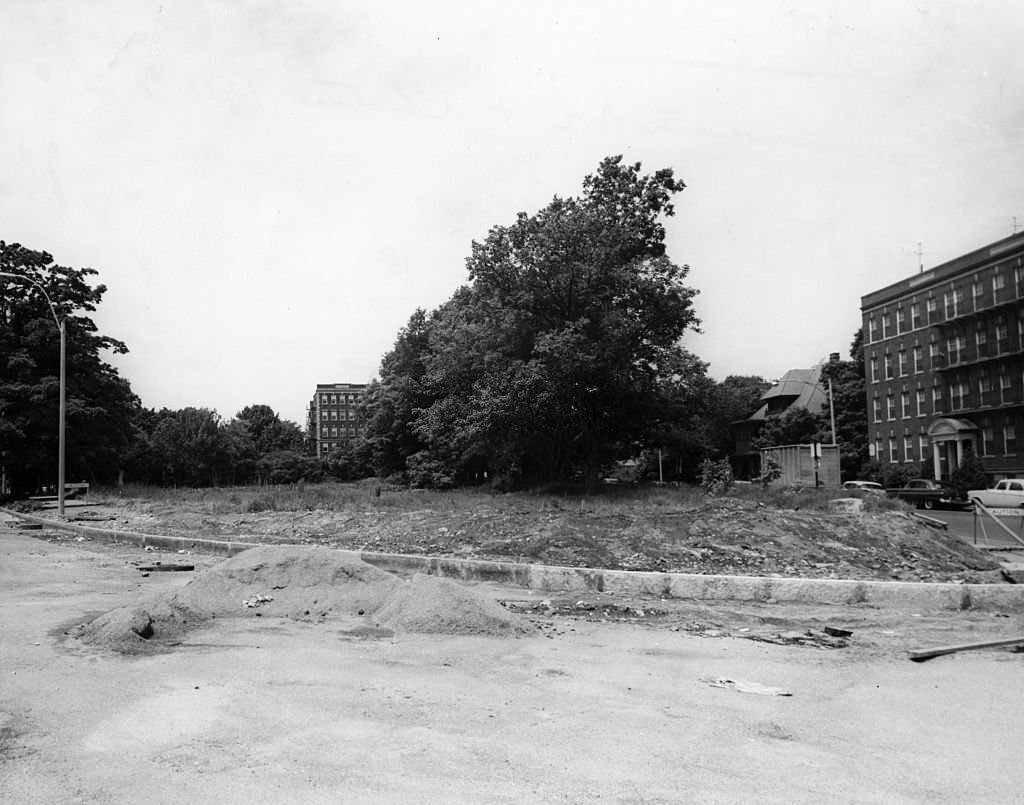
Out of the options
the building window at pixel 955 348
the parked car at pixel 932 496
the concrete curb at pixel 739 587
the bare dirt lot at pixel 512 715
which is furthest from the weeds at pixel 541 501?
the building window at pixel 955 348

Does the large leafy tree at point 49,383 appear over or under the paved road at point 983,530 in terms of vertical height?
over

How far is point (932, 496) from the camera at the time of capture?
134 ft

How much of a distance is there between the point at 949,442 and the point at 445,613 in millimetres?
56299

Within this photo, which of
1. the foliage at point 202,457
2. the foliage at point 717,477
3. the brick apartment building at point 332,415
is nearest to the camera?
the foliage at point 717,477

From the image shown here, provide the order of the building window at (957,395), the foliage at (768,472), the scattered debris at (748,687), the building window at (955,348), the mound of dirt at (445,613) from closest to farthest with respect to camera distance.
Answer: the scattered debris at (748,687)
the mound of dirt at (445,613)
the foliage at (768,472)
the building window at (957,395)
the building window at (955,348)

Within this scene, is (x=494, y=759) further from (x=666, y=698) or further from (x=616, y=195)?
(x=616, y=195)

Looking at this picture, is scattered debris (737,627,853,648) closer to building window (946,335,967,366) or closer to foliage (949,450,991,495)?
foliage (949,450,991,495)

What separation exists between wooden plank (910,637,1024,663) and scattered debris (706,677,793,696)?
1.76m

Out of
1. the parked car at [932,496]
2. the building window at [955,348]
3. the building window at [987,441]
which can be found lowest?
the parked car at [932,496]

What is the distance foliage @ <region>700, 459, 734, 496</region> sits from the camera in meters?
25.4

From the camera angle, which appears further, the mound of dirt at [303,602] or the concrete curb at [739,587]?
the concrete curb at [739,587]

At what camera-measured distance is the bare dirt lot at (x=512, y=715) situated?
3.93 metres

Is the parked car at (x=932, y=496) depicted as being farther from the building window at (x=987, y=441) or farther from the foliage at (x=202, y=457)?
the foliage at (x=202, y=457)

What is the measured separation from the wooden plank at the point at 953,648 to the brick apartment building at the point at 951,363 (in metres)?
49.1
